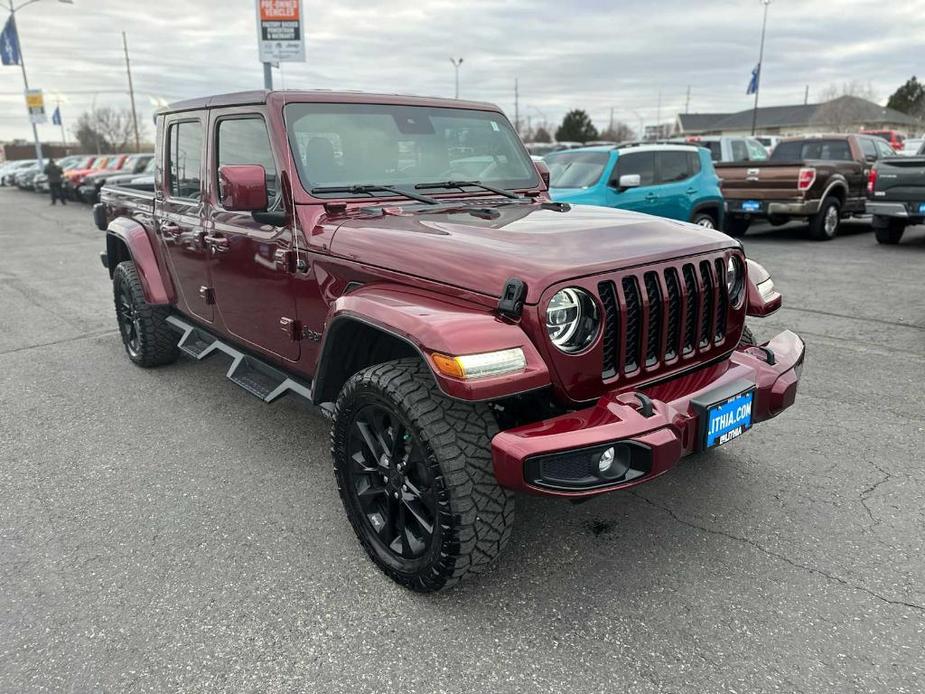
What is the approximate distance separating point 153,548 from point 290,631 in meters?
0.91

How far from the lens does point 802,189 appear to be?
36.8ft

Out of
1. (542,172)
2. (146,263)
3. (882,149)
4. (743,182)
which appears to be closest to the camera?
(542,172)

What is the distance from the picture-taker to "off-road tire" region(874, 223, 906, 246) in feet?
36.1

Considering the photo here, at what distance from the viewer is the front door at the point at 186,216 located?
163 inches

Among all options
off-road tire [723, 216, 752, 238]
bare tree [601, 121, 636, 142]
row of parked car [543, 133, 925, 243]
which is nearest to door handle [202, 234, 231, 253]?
row of parked car [543, 133, 925, 243]

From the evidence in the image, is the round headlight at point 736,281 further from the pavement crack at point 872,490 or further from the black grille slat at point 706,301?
the pavement crack at point 872,490

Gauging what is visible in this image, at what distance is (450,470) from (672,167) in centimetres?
883

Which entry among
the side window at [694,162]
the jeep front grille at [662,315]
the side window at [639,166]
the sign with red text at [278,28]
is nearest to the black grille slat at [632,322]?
the jeep front grille at [662,315]

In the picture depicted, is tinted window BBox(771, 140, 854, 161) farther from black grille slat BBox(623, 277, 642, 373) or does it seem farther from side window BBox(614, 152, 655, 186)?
black grille slat BBox(623, 277, 642, 373)

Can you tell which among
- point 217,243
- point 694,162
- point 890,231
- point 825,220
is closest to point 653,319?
point 217,243

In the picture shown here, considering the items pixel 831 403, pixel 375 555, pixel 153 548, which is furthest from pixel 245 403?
pixel 831 403

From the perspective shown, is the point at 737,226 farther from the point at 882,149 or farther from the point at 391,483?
the point at 391,483

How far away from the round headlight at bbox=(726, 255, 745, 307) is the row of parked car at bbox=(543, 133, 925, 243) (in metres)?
5.55

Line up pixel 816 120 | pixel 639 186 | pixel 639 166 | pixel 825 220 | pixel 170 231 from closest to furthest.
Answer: pixel 170 231 → pixel 639 186 → pixel 639 166 → pixel 825 220 → pixel 816 120
